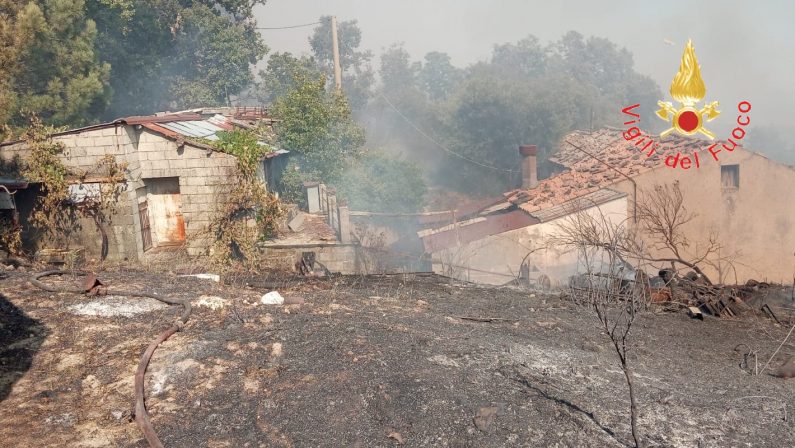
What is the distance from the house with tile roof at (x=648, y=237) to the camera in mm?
16656

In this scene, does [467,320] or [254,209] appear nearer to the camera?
[467,320]

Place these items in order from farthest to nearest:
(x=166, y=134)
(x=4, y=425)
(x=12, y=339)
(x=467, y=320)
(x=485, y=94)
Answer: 1. (x=485, y=94)
2. (x=166, y=134)
3. (x=467, y=320)
4. (x=12, y=339)
5. (x=4, y=425)

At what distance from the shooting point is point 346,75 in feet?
163

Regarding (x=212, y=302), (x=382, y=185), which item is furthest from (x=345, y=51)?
(x=212, y=302)

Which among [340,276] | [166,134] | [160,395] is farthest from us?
[166,134]

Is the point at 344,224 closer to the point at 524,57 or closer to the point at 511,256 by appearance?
the point at 511,256

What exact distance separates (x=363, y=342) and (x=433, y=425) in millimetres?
1885

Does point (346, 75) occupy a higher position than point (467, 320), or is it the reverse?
point (346, 75)

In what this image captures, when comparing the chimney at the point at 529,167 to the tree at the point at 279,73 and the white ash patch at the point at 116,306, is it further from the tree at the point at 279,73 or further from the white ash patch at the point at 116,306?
the tree at the point at 279,73

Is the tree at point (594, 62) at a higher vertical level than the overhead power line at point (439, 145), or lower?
higher

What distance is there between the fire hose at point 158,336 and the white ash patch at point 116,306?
5.2 inches

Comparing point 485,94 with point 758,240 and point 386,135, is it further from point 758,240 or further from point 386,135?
point 758,240

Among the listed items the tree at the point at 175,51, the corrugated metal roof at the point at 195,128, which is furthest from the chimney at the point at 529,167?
the tree at the point at 175,51

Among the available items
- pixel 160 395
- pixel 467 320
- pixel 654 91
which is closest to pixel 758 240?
pixel 467 320
